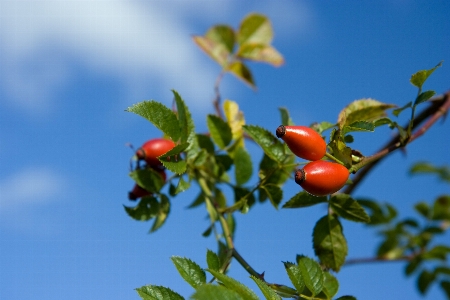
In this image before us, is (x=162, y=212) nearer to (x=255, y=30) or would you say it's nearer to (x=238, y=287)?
(x=238, y=287)

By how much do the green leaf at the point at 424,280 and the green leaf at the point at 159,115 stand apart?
105 inches

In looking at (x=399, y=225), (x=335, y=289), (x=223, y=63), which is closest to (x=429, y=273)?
(x=399, y=225)

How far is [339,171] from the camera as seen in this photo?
1528 mm

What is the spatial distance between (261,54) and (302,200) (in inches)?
60.0

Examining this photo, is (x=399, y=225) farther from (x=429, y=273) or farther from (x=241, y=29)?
(x=241, y=29)

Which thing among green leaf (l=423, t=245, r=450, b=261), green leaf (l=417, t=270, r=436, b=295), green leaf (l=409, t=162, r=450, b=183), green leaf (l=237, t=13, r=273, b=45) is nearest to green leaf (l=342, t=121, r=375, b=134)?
green leaf (l=237, t=13, r=273, b=45)

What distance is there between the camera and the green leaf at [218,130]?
7.74 ft

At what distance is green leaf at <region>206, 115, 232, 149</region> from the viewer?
2359mm

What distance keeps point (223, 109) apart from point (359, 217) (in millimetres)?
910

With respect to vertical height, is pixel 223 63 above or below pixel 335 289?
above

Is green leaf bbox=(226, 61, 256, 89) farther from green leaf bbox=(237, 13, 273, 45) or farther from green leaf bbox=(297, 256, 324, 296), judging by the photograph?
green leaf bbox=(297, 256, 324, 296)

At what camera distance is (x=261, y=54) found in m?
3.22

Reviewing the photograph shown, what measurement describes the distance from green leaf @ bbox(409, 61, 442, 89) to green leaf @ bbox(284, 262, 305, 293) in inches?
29.9

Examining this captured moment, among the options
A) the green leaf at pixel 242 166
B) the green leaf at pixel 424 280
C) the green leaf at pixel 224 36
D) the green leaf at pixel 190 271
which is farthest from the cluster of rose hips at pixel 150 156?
the green leaf at pixel 424 280
